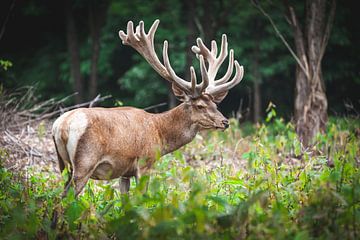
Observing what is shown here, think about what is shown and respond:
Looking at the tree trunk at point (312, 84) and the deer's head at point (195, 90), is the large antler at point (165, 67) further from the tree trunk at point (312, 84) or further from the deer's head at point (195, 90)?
the tree trunk at point (312, 84)

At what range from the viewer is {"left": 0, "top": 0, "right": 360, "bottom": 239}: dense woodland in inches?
149

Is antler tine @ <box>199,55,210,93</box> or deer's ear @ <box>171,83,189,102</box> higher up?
antler tine @ <box>199,55,210,93</box>

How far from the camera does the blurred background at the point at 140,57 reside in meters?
16.8

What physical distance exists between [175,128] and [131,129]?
2.73ft

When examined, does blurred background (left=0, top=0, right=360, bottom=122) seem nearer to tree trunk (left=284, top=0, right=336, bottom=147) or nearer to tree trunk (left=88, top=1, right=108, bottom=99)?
tree trunk (left=88, top=1, right=108, bottom=99)

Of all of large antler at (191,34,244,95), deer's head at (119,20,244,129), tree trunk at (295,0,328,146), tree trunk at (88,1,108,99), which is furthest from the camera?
tree trunk at (88,1,108,99)

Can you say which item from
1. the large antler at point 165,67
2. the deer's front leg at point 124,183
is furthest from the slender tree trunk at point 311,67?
the deer's front leg at point 124,183

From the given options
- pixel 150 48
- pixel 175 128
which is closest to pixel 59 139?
pixel 175 128

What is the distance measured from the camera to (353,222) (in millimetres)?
3756

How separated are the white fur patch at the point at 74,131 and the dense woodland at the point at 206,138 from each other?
26cm

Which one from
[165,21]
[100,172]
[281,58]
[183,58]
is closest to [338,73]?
[281,58]

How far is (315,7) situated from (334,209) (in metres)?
5.75

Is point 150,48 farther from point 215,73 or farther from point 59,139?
point 59,139

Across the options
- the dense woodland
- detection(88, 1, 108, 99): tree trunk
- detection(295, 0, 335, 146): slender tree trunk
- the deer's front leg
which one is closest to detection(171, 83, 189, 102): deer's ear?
the dense woodland
